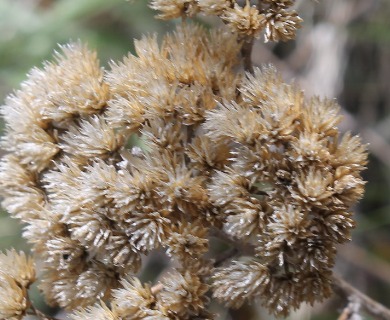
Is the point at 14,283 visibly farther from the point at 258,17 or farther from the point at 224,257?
the point at 258,17

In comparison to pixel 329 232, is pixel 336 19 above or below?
above

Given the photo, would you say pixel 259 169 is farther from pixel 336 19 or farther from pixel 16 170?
pixel 336 19

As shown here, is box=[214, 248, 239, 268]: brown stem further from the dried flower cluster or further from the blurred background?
the blurred background

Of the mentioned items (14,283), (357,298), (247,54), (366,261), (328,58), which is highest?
(328,58)

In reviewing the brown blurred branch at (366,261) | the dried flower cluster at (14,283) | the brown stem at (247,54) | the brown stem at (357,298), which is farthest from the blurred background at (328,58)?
the brown stem at (247,54)

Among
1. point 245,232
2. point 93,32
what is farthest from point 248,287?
point 93,32

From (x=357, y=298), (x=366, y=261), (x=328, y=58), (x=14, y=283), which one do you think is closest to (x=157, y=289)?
(x=14, y=283)

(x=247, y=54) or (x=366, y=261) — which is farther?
(x=366, y=261)

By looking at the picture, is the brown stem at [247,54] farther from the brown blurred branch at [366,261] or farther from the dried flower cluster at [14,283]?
the brown blurred branch at [366,261]
